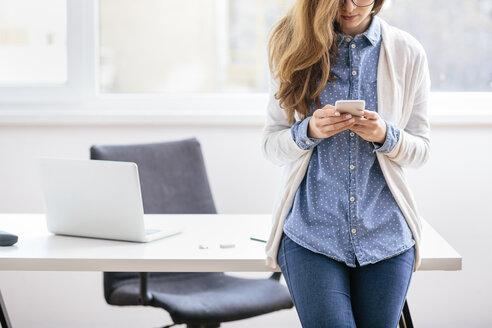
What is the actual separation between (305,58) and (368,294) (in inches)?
23.7

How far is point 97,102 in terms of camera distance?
3051 mm

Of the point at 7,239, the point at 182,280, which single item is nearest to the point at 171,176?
the point at 182,280

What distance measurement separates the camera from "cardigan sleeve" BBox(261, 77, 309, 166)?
5.62ft

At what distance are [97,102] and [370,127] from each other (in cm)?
176

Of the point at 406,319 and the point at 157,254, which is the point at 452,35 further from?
the point at 157,254

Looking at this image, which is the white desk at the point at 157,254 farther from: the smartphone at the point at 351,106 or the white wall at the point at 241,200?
the white wall at the point at 241,200

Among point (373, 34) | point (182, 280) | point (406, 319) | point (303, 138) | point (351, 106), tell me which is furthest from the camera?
point (182, 280)

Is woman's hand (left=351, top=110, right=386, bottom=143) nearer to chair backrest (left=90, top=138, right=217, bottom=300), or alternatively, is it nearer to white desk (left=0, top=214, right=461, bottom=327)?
white desk (left=0, top=214, right=461, bottom=327)

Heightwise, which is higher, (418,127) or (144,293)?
(418,127)

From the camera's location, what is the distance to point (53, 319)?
10.0 feet

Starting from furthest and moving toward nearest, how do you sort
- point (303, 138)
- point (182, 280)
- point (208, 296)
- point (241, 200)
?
point (241, 200) < point (182, 280) < point (208, 296) < point (303, 138)

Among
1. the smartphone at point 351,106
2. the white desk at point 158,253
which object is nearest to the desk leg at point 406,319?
the white desk at point 158,253

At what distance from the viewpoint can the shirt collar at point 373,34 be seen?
5.70 ft

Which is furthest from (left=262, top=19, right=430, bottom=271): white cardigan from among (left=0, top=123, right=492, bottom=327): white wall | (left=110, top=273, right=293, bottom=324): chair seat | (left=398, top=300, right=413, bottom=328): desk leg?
(left=0, top=123, right=492, bottom=327): white wall
